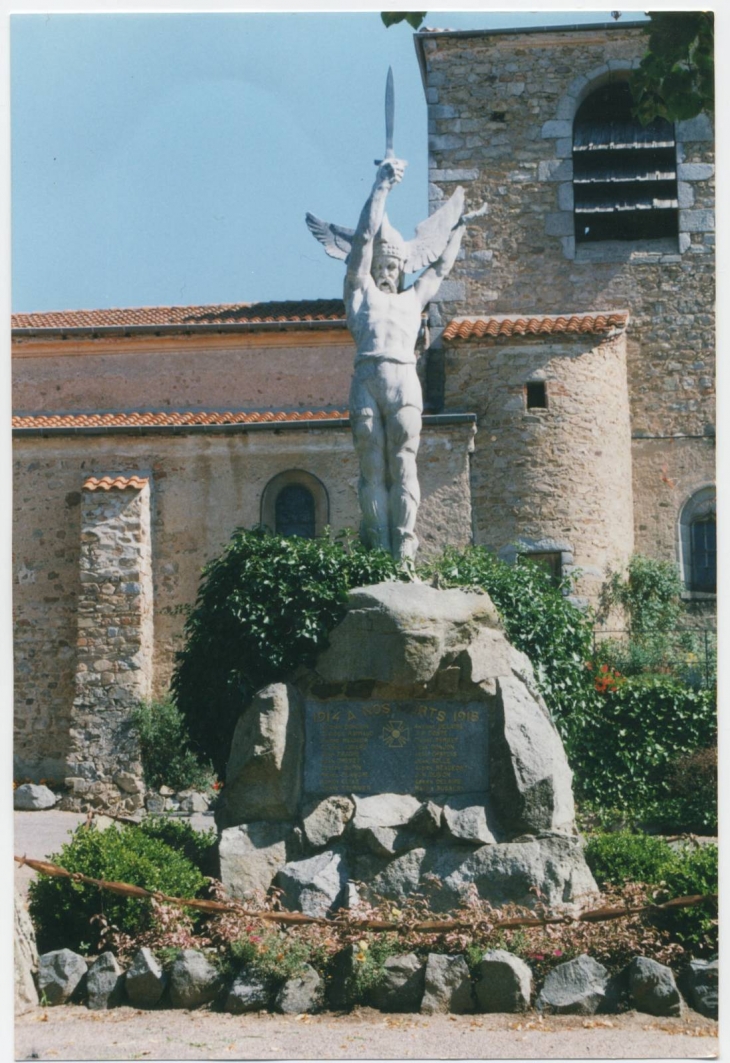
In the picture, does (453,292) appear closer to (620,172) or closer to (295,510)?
(620,172)

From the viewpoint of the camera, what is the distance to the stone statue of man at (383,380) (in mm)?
10414

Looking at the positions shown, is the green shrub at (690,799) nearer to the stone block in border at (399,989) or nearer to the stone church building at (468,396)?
the stone church building at (468,396)

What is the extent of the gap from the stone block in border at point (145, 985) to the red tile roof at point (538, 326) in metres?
14.0

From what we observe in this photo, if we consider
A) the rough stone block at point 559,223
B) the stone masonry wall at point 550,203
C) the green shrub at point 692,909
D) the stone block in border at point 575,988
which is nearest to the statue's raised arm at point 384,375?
the green shrub at point 692,909

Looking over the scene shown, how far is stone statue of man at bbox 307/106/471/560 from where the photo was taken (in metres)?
10.4

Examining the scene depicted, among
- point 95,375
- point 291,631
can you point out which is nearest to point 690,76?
point 291,631

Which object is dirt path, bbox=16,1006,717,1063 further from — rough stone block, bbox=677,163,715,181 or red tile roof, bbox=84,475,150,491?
rough stone block, bbox=677,163,715,181

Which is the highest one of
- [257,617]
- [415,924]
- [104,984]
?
[257,617]

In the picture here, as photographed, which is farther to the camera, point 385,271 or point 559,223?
point 559,223

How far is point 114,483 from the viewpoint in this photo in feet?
60.3

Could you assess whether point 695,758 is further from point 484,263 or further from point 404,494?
point 484,263

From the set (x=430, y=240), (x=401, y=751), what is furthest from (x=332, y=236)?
(x=401, y=751)

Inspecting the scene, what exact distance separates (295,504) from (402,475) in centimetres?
883

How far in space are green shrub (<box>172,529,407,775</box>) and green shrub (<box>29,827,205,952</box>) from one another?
138cm
